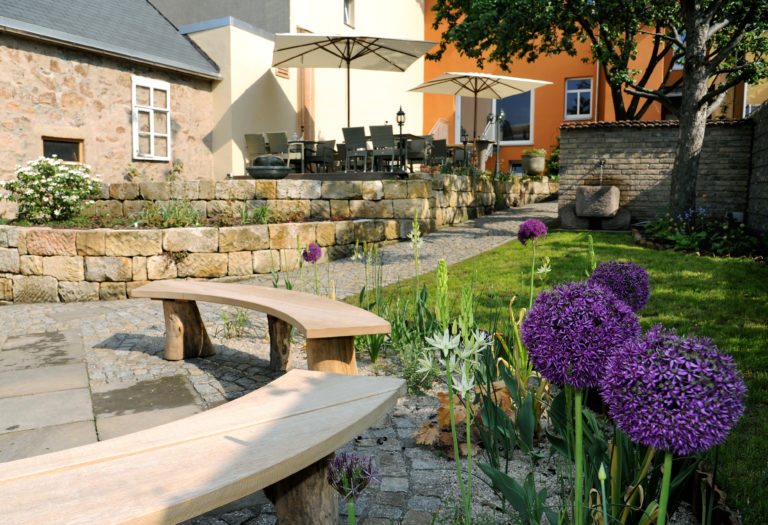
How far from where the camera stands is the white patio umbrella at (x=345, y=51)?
10078 millimetres

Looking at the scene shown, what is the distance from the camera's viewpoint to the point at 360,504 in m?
2.01

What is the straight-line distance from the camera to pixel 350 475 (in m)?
1.12

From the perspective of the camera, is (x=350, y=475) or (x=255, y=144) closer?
(x=350, y=475)

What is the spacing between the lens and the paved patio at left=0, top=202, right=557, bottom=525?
2.09m

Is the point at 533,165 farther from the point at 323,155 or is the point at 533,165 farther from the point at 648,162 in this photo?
the point at 323,155

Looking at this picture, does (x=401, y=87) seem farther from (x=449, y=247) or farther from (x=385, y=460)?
(x=385, y=460)

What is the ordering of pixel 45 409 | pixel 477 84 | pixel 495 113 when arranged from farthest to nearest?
pixel 495 113 → pixel 477 84 → pixel 45 409

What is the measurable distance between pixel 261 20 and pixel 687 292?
11776mm

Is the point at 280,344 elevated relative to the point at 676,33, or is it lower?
lower

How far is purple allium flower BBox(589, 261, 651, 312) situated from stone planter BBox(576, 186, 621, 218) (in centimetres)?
775

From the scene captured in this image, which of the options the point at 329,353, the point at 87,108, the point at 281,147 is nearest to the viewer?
the point at 329,353

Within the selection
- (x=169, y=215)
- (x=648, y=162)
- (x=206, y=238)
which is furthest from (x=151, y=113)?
(x=648, y=162)

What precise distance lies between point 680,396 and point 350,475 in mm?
646

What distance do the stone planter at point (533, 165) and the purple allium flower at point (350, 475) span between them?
1555 centimetres
